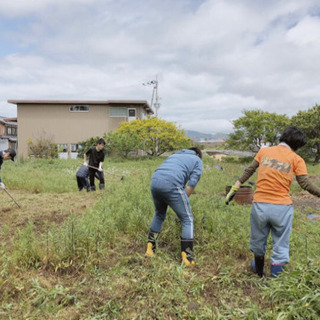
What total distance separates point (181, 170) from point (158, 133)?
15.4 metres

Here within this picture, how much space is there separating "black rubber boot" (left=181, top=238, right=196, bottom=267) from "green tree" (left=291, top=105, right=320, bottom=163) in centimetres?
1519

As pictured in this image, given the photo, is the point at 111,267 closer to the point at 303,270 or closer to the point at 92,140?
the point at 303,270

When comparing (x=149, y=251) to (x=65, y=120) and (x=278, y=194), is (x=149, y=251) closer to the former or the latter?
(x=278, y=194)

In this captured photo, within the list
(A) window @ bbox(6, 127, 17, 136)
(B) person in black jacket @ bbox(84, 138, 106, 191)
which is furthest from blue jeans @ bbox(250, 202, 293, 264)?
(A) window @ bbox(6, 127, 17, 136)

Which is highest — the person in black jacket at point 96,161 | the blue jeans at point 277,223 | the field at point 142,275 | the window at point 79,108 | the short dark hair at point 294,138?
the window at point 79,108

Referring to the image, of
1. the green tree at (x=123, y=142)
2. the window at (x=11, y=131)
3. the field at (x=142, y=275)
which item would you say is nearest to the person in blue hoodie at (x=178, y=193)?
the field at (x=142, y=275)

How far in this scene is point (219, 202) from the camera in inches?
190

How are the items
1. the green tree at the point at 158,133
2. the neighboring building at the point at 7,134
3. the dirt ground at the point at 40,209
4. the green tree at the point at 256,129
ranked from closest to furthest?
the dirt ground at the point at 40,209 → the green tree at the point at 256,129 → the green tree at the point at 158,133 → the neighboring building at the point at 7,134

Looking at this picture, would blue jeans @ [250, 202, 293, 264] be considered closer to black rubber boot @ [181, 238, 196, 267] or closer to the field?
the field

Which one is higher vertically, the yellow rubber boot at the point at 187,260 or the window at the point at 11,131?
the window at the point at 11,131

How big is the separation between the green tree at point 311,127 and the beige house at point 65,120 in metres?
11.2

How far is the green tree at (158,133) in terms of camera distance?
59.7 ft

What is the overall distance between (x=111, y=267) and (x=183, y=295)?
80 centimetres

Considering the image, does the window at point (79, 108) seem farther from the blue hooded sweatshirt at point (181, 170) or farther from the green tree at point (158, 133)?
the blue hooded sweatshirt at point (181, 170)
